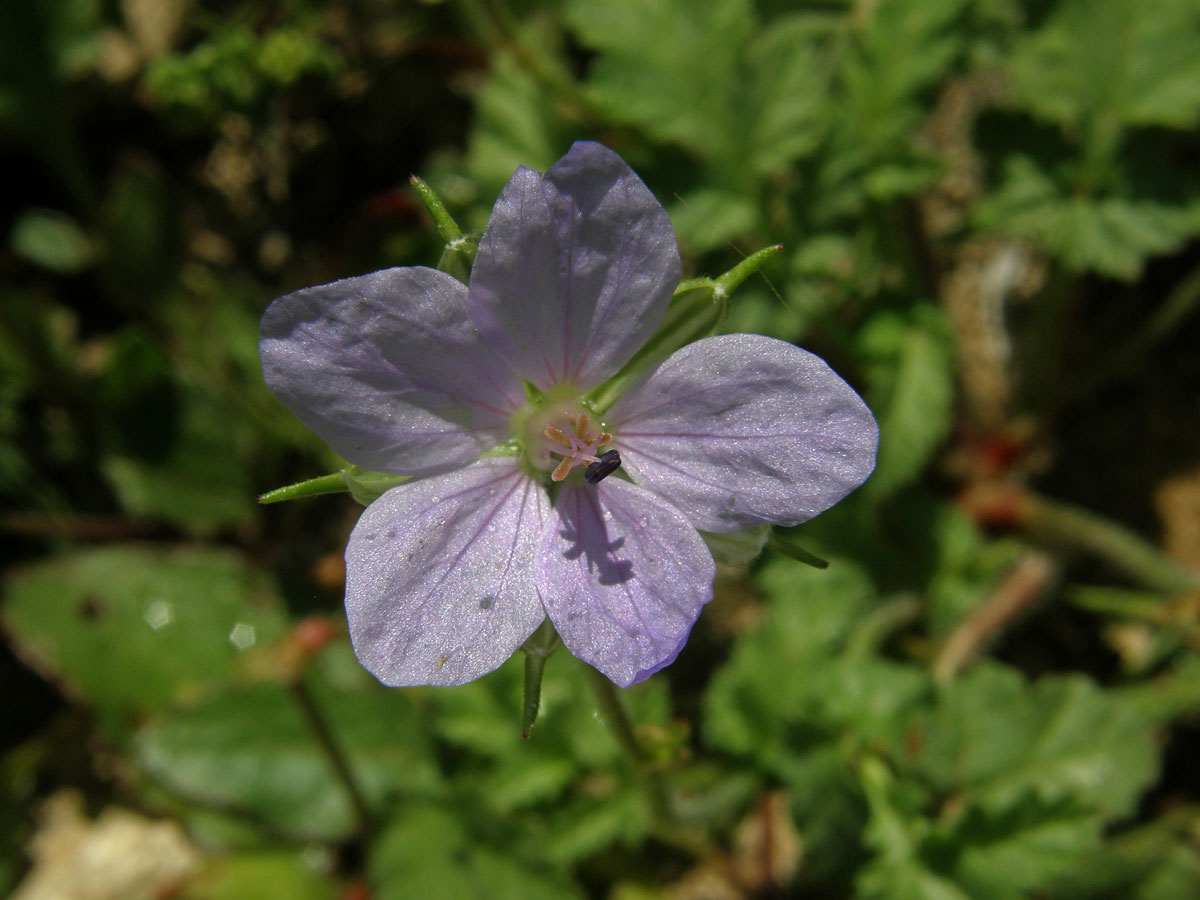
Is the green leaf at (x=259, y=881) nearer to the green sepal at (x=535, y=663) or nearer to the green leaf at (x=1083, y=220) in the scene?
the green sepal at (x=535, y=663)

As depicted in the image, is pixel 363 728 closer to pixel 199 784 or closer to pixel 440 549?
pixel 199 784

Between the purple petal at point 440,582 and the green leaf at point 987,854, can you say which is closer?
the purple petal at point 440,582

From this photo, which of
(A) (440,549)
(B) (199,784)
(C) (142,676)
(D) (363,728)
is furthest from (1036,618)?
(C) (142,676)

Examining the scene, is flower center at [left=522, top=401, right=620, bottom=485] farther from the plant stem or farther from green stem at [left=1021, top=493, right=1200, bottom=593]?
green stem at [left=1021, top=493, right=1200, bottom=593]

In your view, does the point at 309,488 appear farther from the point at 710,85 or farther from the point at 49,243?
the point at 49,243

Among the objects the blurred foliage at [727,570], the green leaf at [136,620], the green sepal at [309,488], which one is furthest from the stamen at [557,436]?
the green leaf at [136,620]
